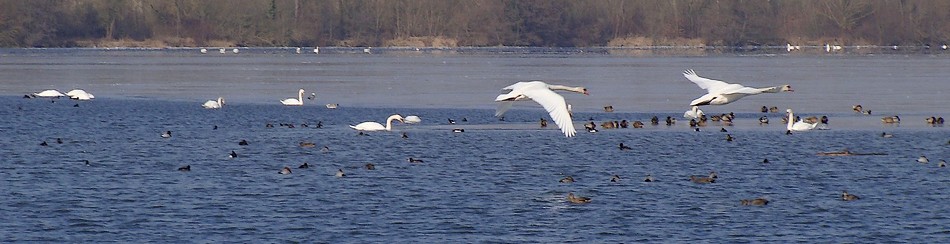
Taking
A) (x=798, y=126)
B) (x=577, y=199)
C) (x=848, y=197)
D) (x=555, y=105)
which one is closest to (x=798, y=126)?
(x=798, y=126)

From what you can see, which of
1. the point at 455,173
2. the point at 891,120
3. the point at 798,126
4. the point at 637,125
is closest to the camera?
the point at 455,173

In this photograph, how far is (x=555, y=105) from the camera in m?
15.2

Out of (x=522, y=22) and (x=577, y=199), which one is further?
(x=522, y=22)

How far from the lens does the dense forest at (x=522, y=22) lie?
296 ft

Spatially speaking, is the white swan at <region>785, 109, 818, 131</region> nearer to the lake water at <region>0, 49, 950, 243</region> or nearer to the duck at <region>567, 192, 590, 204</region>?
the lake water at <region>0, 49, 950, 243</region>

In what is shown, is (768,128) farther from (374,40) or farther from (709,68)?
(374,40)

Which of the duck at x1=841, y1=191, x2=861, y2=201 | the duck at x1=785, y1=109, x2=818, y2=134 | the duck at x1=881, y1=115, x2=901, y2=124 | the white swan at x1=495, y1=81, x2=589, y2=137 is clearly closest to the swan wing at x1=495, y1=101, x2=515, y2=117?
the white swan at x1=495, y1=81, x2=589, y2=137

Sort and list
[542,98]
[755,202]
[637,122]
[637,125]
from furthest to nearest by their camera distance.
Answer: [637,122]
[637,125]
[542,98]
[755,202]

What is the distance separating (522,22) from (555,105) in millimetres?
82271

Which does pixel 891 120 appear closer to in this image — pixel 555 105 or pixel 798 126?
pixel 798 126

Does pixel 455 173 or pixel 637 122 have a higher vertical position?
pixel 637 122

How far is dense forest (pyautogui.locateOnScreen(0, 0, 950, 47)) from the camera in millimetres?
90125

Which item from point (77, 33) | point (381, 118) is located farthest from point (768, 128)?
point (77, 33)

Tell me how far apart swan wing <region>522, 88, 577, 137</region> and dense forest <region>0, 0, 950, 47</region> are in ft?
246
